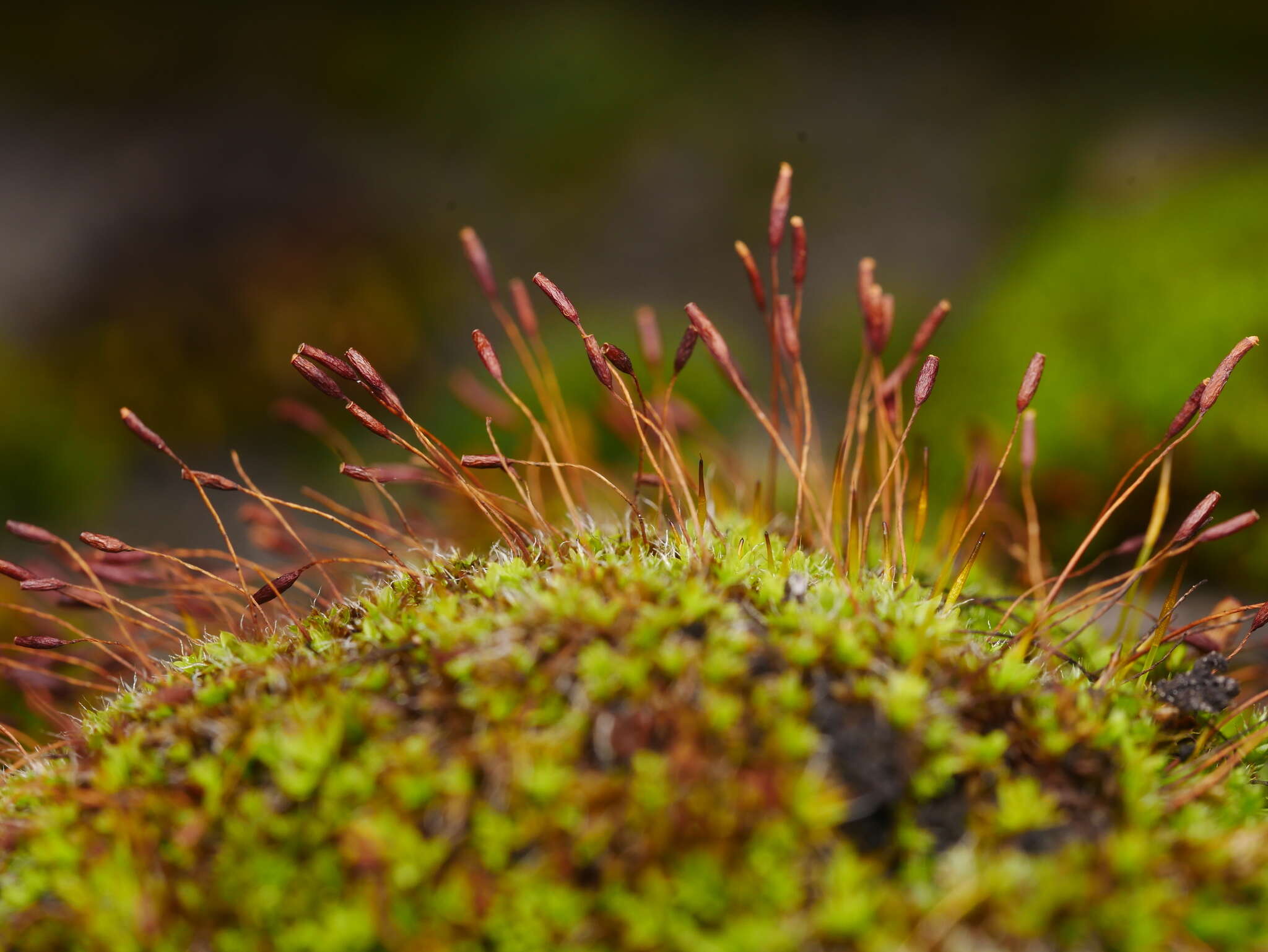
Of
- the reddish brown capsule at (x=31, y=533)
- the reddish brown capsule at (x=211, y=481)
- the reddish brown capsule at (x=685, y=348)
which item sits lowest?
the reddish brown capsule at (x=31, y=533)

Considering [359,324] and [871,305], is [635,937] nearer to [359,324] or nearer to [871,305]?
[871,305]

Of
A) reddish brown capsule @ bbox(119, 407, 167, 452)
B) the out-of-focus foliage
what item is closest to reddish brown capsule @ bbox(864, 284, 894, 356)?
reddish brown capsule @ bbox(119, 407, 167, 452)

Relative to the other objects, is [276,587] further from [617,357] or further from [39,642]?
[617,357]

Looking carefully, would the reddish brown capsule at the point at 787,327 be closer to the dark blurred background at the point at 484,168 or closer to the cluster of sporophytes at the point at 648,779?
the cluster of sporophytes at the point at 648,779

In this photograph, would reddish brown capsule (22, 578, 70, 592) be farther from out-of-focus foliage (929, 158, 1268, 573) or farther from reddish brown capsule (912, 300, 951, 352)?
out-of-focus foliage (929, 158, 1268, 573)

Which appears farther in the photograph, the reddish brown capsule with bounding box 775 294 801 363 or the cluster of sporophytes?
the reddish brown capsule with bounding box 775 294 801 363

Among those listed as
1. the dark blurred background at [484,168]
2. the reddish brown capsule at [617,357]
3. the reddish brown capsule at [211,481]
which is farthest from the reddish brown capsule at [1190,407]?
the dark blurred background at [484,168]
